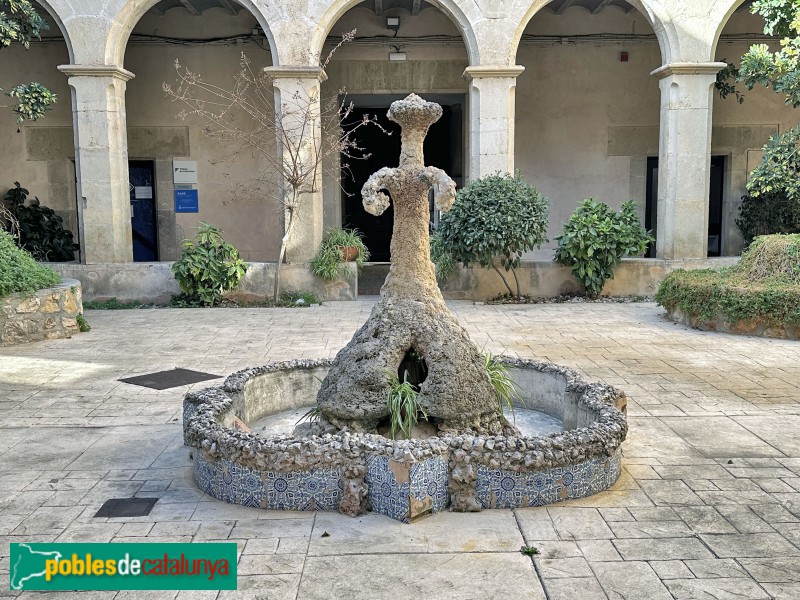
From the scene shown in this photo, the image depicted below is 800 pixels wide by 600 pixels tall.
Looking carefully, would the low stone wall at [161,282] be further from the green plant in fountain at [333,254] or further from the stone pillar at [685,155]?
the stone pillar at [685,155]

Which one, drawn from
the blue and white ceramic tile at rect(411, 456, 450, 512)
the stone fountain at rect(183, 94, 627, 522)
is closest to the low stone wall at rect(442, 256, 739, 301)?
the stone fountain at rect(183, 94, 627, 522)

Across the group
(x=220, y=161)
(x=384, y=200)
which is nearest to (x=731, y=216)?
(x=220, y=161)

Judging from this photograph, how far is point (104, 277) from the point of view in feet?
35.9

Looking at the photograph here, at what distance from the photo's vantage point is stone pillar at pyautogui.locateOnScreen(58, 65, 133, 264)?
418 inches

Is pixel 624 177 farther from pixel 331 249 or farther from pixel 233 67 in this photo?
pixel 233 67

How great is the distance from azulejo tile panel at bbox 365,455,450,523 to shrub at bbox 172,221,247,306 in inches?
289

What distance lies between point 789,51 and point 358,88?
6.95 metres

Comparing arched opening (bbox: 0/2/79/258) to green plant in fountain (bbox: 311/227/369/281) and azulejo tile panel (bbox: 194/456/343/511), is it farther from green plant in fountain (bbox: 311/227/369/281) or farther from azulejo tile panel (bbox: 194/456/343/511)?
azulejo tile panel (bbox: 194/456/343/511)

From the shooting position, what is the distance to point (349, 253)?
11.3 meters

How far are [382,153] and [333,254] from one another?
17.0ft

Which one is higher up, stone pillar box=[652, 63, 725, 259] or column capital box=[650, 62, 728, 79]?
column capital box=[650, 62, 728, 79]

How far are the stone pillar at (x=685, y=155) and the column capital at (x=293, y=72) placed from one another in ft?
15.9

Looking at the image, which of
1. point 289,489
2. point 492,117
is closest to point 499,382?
point 289,489

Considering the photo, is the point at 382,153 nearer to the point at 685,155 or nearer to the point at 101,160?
the point at 101,160
